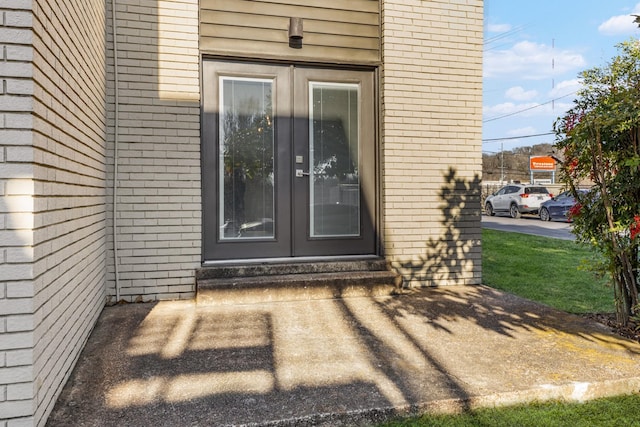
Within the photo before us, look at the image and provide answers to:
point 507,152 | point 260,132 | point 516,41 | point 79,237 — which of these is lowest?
point 79,237

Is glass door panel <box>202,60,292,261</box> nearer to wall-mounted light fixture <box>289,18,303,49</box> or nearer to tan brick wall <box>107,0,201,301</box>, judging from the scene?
tan brick wall <box>107,0,201,301</box>

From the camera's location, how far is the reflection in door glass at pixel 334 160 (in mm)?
4477

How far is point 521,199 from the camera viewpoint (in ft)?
57.9

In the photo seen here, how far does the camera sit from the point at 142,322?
329cm

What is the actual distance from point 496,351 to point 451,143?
2559 millimetres

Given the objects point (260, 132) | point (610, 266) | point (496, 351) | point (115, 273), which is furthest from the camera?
point (260, 132)

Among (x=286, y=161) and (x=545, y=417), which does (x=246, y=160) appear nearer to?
(x=286, y=161)

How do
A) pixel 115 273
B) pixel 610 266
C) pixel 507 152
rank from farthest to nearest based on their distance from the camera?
pixel 507 152 → pixel 115 273 → pixel 610 266

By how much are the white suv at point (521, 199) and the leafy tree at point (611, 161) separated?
610 inches

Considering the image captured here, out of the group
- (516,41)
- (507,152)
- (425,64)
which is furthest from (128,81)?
(507,152)

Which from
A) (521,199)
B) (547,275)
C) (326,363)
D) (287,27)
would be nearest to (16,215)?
(326,363)

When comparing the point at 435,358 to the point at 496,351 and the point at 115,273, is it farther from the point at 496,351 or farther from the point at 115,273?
the point at 115,273

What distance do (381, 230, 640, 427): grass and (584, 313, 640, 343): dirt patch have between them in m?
0.26

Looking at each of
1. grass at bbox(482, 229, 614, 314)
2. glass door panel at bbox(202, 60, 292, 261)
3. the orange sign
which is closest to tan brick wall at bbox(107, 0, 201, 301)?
glass door panel at bbox(202, 60, 292, 261)
